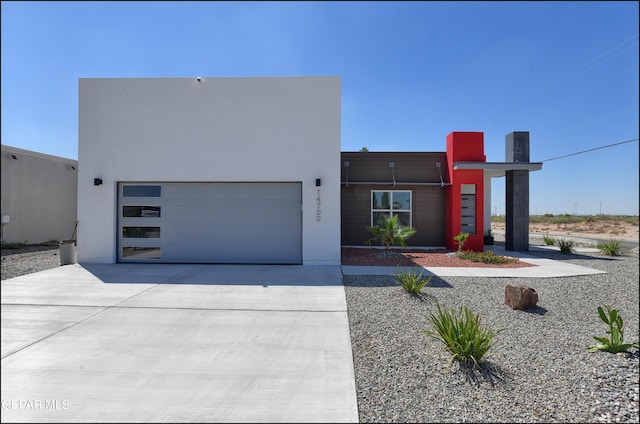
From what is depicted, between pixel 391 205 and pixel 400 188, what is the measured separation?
2.74ft

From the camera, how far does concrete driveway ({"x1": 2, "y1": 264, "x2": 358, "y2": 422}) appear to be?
8.66ft

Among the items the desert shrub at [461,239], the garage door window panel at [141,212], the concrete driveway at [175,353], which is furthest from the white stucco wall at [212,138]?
the desert shrub at [461,239]

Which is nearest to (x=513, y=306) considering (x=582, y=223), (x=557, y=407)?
(x=582, y=223)

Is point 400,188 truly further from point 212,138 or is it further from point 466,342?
point 466,342

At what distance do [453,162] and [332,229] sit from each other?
659 centimetres

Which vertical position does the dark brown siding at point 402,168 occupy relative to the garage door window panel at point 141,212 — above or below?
above

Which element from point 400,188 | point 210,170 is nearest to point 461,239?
point 400,188

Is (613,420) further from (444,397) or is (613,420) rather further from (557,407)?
(444,397)

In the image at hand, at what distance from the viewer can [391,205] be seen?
12.7 metres

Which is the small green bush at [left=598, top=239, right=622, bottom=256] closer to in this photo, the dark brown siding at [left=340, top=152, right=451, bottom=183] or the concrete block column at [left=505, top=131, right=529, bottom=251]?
the concrete block column at [left=505, top=131, right=529, bottom=251]

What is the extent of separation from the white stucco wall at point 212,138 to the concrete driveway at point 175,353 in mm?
2819

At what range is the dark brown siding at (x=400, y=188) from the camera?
1264 cm

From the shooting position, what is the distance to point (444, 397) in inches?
111

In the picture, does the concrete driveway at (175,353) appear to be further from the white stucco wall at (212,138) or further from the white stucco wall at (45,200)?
the white stucco wall at (45,200)
